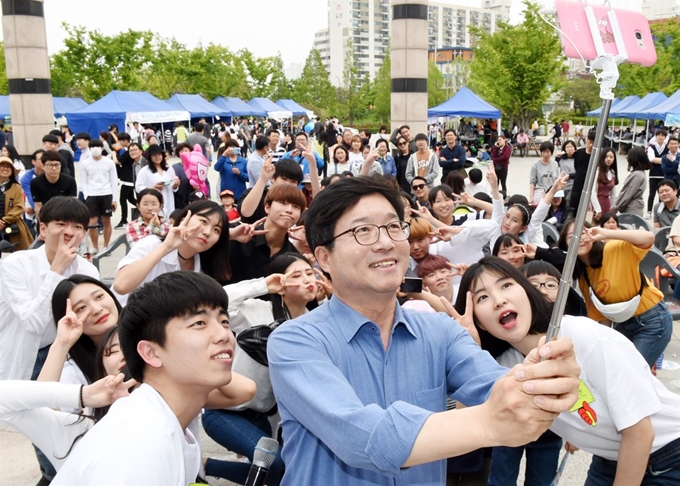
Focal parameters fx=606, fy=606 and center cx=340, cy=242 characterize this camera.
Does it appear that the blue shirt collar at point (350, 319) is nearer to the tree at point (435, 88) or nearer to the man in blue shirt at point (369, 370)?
the man in blue shirt at point (369, 370)

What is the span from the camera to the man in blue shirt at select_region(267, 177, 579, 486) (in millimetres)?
1248

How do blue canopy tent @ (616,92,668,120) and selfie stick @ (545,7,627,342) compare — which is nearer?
selfie stick @ (545,7,627,342)

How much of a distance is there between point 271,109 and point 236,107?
4289 millimetres

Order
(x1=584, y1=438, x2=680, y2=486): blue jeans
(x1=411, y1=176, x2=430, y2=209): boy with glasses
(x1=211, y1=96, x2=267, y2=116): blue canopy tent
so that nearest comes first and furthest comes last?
(x1=584, y1=438, x2=680, y2=486): blue jeans → (x1=411, y1=176, x2=430, y2=209): boy with glasses → (x1=211, y1=96, x2=267, y2=116): blue canopy tent

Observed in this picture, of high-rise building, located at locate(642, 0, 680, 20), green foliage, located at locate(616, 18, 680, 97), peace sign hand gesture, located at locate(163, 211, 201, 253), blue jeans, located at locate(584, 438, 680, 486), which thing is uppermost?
green foliage, located at locate(616, 18, 680, 97)

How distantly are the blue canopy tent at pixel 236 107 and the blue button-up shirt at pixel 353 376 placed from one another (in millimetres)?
37281

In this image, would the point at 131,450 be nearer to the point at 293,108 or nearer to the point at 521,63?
the point at 521,63

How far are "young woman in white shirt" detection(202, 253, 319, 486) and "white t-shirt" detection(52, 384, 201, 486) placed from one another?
1.18m

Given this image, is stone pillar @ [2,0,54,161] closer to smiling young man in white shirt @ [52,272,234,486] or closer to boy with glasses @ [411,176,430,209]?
boy with glasses @ [411,176,430,209]

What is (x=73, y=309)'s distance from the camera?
305cm

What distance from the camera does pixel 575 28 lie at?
124 cm

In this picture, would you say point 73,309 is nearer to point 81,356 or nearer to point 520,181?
point 81,356

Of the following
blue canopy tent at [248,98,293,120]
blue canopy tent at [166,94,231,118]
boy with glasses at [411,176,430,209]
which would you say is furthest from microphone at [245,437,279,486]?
blue canopy tent at [248,98,293,120]

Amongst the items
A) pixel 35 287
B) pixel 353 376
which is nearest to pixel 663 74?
pixel 35 287
